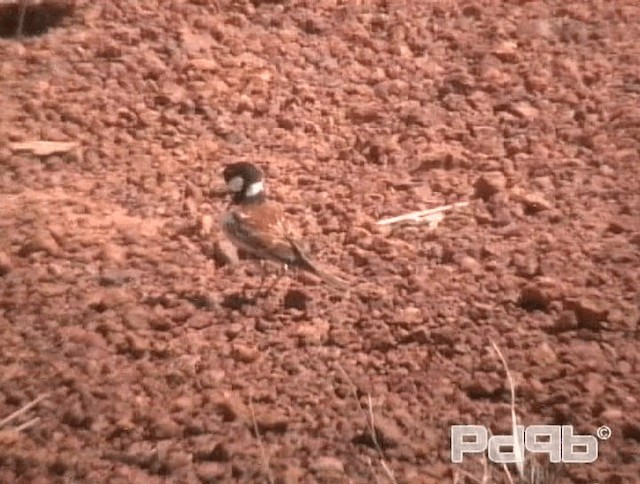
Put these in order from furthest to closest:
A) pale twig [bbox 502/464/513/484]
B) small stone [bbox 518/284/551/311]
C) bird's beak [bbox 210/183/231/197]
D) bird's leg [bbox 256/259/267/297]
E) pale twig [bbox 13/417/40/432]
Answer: bird's beak [bbox 210/183/231/197] < bird's leg [bbox 256/259/267/297] < small stone [bbox 518/284/551/311] < pale twig [bbox 13/417/40/432] < pale twig [bbox 502/464/513/484]

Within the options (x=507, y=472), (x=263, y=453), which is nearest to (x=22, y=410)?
(x=263, y=453)

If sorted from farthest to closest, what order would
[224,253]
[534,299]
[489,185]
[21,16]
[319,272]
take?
[21,16], [489,185], [224,253], [319,272], [534,299]

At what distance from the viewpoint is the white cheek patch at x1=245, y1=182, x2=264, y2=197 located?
9.04 feet

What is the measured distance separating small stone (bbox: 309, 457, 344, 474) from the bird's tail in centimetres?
56

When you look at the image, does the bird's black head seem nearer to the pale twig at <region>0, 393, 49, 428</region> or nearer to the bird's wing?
the bird's wing

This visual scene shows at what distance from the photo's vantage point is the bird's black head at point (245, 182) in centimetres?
275

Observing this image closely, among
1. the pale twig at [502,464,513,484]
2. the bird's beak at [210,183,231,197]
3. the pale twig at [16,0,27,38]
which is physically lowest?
the pale twig at [502,464,513,484]

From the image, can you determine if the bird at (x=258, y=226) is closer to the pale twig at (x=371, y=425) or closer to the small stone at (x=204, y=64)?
the pale twig at (x=371, y=425)

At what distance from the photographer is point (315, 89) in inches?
127

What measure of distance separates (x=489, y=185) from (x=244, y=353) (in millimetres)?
973

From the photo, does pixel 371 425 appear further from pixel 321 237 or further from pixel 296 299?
pixel 321 237

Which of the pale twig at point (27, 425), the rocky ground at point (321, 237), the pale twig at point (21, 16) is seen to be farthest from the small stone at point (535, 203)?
the pale twig at point (21, 16)

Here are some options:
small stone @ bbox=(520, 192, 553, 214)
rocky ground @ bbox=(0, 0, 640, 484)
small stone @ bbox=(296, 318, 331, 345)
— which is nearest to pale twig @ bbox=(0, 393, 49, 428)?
rocky ground @ bbox=(0, 0, 640, 484)

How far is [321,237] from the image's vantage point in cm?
274
